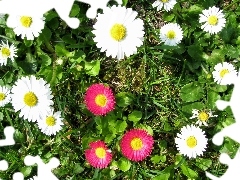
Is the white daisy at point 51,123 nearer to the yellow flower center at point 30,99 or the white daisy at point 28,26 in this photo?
the yellow flower center at point 30,99

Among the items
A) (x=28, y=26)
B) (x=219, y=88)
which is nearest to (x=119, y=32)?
(x=28, y=26)

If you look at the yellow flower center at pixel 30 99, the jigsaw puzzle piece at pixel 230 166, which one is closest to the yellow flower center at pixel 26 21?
the yellow flower center at pixel 30 99

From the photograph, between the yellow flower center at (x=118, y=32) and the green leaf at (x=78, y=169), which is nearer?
the yellow flower center at (x=118, y=32)

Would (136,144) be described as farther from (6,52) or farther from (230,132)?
(6,52)

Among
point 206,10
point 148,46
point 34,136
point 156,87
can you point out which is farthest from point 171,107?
point 34,136

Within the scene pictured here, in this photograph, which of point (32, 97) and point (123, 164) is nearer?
point (32, 97)
